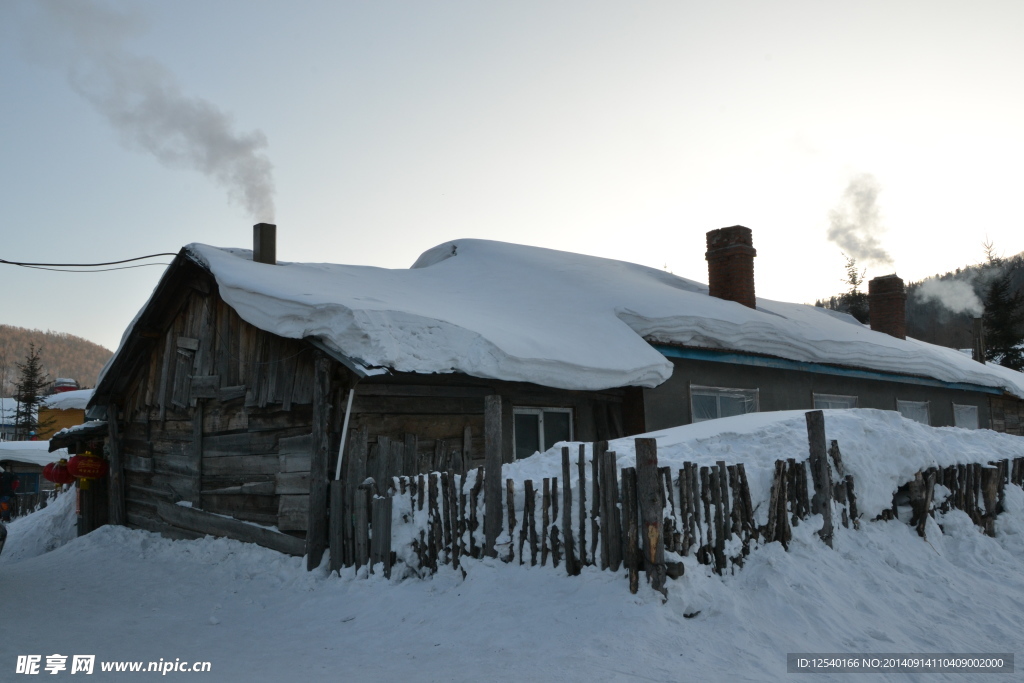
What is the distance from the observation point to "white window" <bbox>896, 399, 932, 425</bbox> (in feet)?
56.6

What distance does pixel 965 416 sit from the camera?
19312 mm

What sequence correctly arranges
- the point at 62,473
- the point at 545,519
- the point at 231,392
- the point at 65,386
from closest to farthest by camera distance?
the point at 545,519 < the point at 231,392 < the point at 62,473 < the point at 65,386

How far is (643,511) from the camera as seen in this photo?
17.1 feet

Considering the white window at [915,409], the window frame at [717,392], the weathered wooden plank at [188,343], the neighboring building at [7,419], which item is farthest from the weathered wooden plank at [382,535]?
the neighboring building at [7,419]

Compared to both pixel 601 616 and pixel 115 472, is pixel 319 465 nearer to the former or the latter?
pixel 601 616

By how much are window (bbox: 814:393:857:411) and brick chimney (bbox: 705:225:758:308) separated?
2281 millimetres

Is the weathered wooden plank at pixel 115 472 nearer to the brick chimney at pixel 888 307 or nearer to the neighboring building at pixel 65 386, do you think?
the brick chimney at pixel 888 307

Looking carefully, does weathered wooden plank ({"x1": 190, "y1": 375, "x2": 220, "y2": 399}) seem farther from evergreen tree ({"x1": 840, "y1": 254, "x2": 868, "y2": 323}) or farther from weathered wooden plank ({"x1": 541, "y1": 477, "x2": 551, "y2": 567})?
evergreen tree ({"x1": 840, "y1": 254, "x2": 868, "y2": 323})

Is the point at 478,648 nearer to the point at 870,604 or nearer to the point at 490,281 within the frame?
the point at 870,604

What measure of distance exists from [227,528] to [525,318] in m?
5.11

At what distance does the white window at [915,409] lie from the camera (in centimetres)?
1725

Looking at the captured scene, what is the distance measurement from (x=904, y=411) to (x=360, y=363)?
47.3 ft

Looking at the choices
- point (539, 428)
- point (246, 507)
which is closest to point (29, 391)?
point (246, 507)

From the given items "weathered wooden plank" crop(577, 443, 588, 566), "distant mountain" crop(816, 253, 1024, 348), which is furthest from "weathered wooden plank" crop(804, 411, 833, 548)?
"distant mountain" crop(816, 253, 1024, 348)
